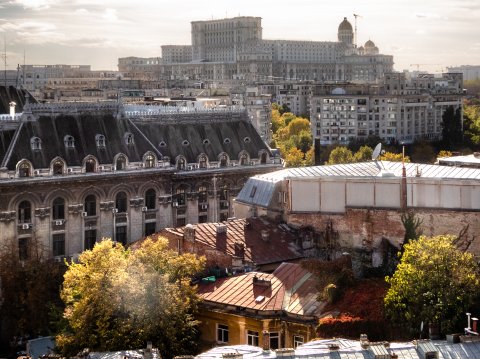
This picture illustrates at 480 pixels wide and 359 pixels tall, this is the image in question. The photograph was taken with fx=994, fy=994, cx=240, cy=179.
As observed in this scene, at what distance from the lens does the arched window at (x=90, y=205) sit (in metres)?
79.0

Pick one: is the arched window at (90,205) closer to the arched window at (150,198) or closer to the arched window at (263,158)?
the arched window at (150,198)

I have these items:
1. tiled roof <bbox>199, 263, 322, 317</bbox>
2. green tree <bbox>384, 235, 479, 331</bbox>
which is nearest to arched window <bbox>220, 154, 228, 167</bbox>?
tiled roof <bbox>199, 263, 322, 317</bbox>

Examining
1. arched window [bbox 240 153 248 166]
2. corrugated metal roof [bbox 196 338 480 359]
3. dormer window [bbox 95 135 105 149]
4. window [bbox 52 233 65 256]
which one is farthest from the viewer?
arched window [bbox 240 153 248 166]

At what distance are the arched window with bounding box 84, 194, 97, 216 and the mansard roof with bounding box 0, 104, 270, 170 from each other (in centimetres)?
288

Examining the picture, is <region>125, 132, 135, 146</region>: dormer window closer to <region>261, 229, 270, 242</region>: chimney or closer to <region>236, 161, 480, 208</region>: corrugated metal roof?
<region>236, 161, 480, 208</region>: corrugated metal roof

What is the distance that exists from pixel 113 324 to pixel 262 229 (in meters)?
18.2

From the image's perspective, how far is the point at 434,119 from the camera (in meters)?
185

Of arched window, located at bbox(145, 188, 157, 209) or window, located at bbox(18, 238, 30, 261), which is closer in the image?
window, located at bbox(18, 238, 30, 261)

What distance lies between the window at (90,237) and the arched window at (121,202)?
2890 millimetres

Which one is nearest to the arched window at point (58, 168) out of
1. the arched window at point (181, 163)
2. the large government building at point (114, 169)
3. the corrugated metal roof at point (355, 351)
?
Result: the large government building at point (114, 169)

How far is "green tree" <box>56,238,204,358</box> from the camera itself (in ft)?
155

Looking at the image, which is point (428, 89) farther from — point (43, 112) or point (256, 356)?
point (256, 356)

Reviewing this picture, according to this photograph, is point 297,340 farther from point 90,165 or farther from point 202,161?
point 202,161

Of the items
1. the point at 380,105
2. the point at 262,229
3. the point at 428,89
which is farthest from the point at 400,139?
the point at 262,229
